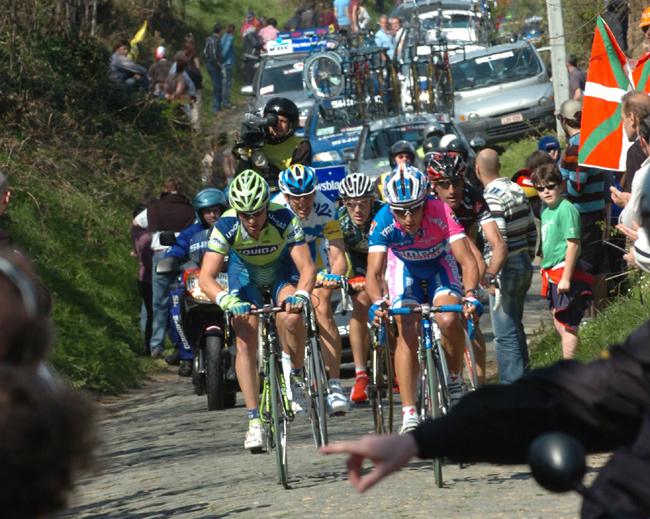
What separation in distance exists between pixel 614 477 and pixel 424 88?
2346cm

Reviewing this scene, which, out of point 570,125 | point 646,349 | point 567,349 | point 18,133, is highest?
point 18,133

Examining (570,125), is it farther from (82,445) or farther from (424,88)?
(424,88)

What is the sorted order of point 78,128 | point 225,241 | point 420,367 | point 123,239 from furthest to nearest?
1. point 78,128
2. point 123,239
3. point 225,241
4. point 420,367

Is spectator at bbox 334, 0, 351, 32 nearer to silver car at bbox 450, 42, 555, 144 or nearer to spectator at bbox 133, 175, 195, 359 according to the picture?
silver car at bbox 450, 42, 555, 144

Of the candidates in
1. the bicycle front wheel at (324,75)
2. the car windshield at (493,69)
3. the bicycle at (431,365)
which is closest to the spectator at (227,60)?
the car windshield at (493,69)

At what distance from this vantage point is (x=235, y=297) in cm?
839

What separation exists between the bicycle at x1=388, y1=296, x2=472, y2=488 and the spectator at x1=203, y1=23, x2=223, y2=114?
2606 centimetres

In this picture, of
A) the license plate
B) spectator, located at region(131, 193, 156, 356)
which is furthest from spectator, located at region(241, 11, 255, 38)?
spectator, located at region(131, 193, 156, 356)

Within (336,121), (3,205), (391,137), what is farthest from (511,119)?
(3,205)

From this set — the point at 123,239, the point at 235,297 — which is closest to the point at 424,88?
the point at 123,239

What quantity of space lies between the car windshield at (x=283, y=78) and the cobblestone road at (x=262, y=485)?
18262 millimetres

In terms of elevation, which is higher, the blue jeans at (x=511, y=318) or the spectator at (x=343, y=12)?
the spectator at (x=343, y=12)

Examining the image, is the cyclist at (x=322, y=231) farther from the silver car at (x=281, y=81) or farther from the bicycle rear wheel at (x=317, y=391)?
the silver car at (x=281, y=81)

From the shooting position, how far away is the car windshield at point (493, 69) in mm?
26641
